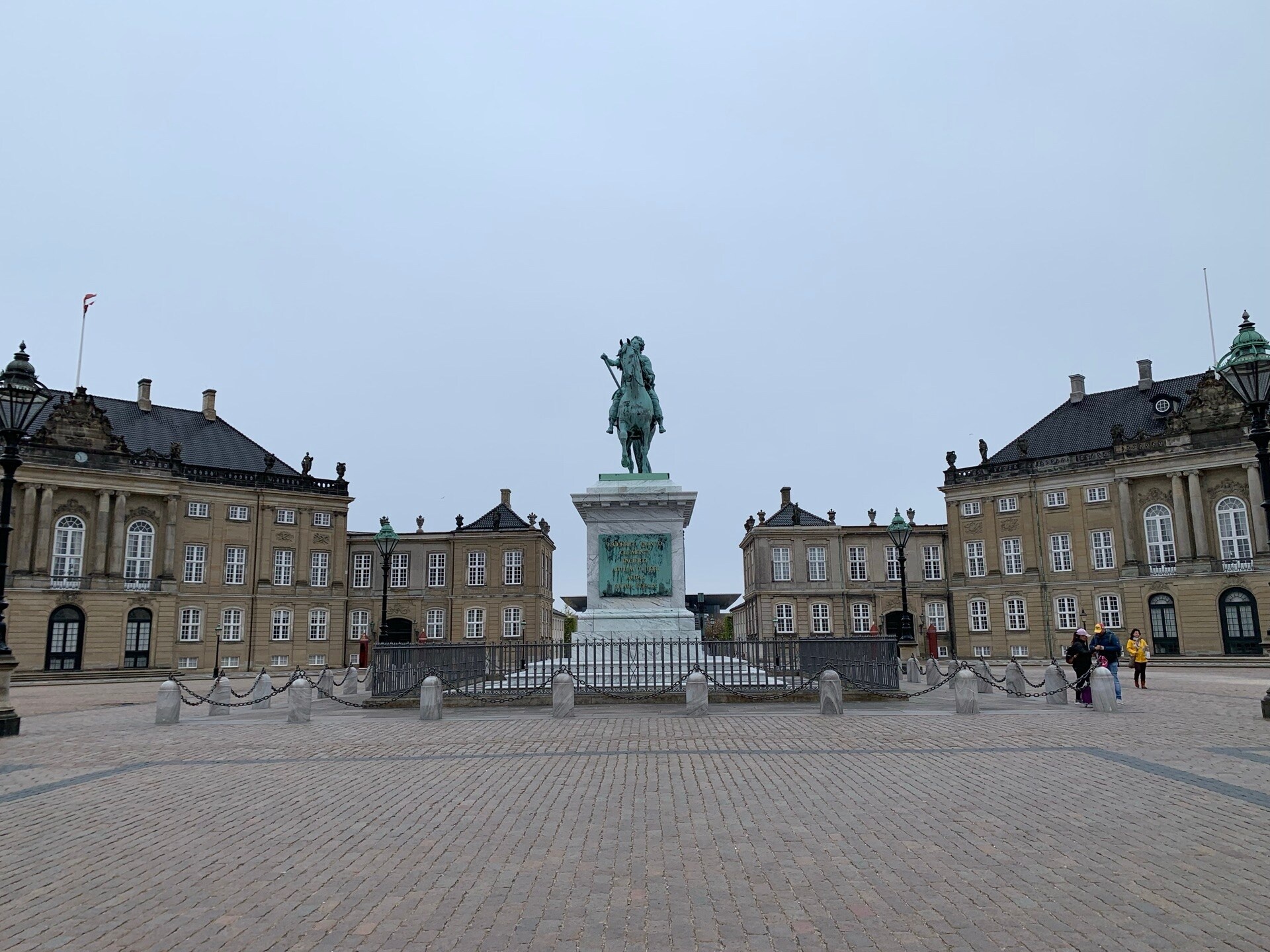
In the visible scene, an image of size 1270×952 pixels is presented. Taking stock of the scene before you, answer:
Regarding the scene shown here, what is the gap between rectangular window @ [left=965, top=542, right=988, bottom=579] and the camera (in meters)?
58.1

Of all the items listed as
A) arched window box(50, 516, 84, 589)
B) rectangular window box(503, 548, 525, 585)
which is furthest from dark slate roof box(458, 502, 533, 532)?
arched window box(50, 516, 84, 589)

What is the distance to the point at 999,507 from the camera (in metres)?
57.5

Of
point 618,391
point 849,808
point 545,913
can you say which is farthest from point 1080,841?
point 618,391

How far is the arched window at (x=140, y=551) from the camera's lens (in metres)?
51.5

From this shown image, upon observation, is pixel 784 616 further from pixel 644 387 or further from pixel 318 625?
pixel 644 387

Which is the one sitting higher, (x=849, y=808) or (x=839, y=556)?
(x=839, y=556)

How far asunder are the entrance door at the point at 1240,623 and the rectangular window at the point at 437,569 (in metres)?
50.6

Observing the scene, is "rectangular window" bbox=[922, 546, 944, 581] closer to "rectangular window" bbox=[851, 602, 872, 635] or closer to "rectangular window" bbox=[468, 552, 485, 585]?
"rectangular window" bbox=[851, 602, 872, 635]

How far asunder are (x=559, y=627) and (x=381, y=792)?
101m

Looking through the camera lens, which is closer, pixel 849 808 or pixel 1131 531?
pixel 849 808

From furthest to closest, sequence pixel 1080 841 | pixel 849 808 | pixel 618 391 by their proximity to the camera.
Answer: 1. pixel 618 391
2. pixel 849 808
3. pixel 1080 841

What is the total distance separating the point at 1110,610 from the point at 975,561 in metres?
8.86

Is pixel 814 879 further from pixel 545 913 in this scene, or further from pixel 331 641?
pixel 331 641

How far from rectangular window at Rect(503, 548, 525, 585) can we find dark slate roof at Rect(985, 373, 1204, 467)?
34.9 meters
